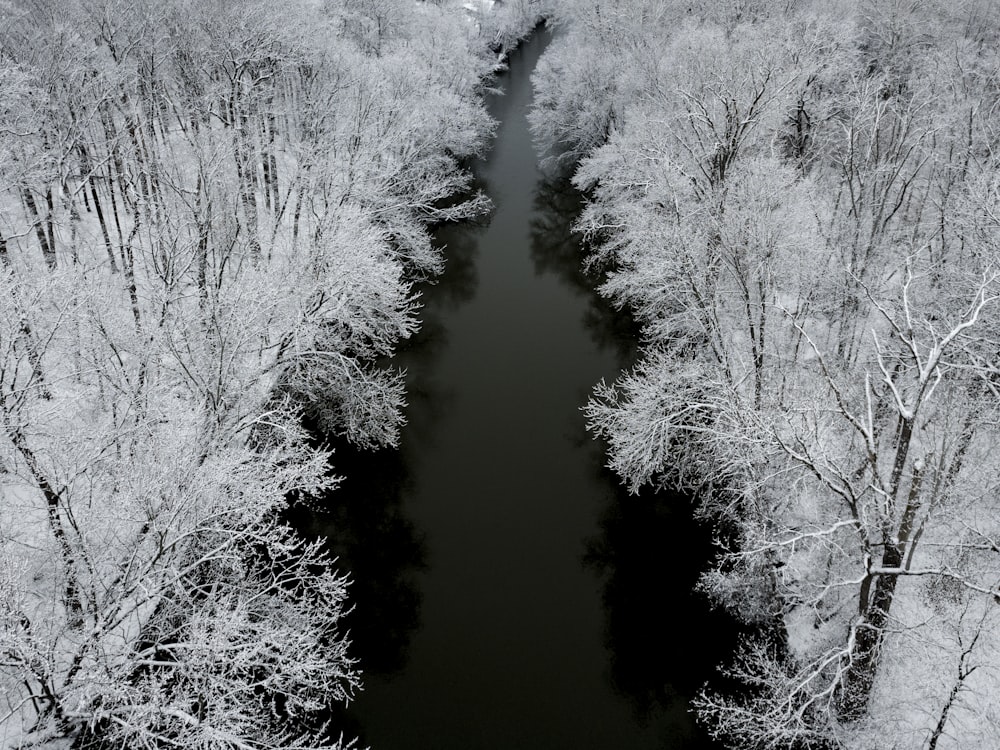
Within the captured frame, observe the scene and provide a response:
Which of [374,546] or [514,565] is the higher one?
[514,565]

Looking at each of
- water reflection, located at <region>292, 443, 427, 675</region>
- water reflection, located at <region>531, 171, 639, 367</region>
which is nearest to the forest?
water reflection, located at <region>292, 443, 427, 675</region>

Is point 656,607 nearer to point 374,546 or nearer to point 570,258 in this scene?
point 374,546

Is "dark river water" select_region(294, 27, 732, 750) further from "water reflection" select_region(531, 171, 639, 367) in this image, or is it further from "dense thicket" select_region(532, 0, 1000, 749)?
"dense thicket" select_region(532, 0, 1000, 749)

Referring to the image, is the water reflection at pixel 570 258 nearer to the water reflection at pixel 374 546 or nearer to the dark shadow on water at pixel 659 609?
the dark shadow on water at pixel 659 609

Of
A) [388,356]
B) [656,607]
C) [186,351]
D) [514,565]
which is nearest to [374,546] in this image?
[514,565]

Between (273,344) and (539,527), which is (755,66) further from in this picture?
(273,344)

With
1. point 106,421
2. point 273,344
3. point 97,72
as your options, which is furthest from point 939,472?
point 97,72

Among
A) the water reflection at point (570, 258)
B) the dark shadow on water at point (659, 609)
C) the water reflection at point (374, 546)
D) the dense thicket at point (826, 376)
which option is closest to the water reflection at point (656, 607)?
the dark shadow on water at point (659, 609)
